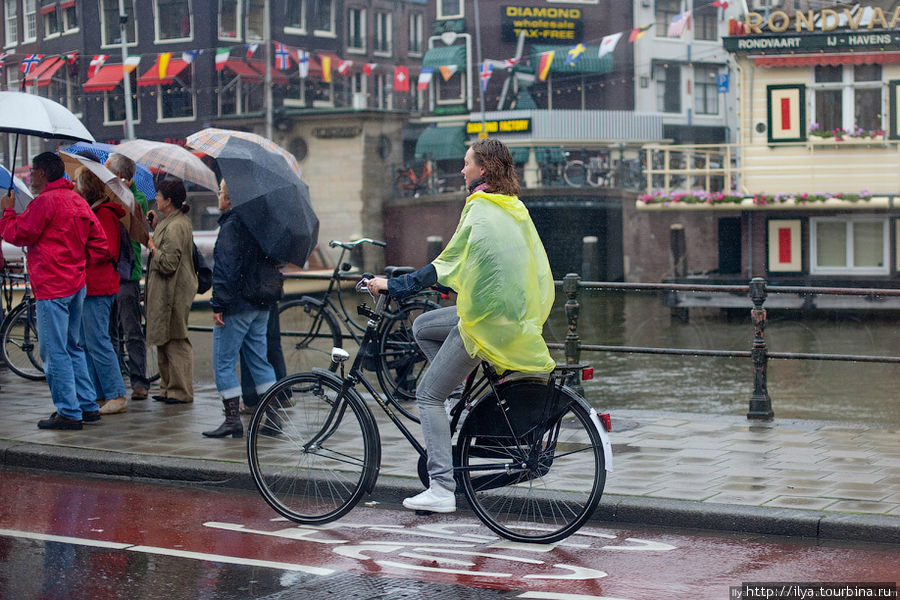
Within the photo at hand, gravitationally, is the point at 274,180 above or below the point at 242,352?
above

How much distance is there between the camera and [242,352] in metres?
8.39

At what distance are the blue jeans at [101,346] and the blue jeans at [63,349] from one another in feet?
1.15

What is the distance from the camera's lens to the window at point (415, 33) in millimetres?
57438

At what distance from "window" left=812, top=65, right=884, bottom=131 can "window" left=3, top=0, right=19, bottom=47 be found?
23363 mm

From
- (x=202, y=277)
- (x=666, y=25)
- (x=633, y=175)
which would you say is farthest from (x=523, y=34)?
(x=202, y=277)

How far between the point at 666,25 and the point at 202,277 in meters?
47.0

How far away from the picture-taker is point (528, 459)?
18.5ft

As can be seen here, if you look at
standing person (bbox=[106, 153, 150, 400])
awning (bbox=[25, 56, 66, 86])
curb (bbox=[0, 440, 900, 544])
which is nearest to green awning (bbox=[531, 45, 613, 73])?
awning (bbox=[25, 56, 66, 86])

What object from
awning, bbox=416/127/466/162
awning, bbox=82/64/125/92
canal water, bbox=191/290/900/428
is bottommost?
canal water, bbox=191/290/900/428

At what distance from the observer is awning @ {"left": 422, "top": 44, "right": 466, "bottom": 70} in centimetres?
5272

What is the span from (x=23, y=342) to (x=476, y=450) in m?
6.96

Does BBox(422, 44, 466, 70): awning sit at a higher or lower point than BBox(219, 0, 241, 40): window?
lower

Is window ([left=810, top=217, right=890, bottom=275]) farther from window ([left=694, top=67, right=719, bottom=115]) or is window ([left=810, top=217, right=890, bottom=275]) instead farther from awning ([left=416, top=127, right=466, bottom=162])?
window ([left=694, top=67, right=719, bottom=115])

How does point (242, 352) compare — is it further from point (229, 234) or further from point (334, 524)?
point (334, 524)
